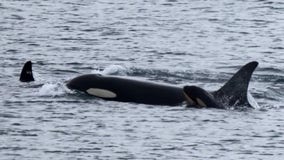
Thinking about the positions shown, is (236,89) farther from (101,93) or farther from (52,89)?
(52,89)

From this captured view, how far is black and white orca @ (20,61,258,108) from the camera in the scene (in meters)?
26.4

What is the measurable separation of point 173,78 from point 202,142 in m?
7.80

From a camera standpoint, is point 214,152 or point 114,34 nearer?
point 214,152

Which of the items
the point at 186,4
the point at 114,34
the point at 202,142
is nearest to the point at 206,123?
the point at 202,142

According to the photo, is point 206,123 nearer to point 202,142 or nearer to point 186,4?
point 202,142

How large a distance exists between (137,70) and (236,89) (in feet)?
18.4

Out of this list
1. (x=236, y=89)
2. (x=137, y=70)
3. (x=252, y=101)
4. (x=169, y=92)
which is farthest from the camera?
(x=137, y=70)

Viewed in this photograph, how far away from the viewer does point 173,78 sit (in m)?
30.9

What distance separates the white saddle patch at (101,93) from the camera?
27.0 meters

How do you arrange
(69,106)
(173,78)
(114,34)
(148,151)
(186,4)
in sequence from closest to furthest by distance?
(148,151) < (69,106) < (173,78) < (114,34) < (186,4)

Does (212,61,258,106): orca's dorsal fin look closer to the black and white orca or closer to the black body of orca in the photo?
the black and white orca

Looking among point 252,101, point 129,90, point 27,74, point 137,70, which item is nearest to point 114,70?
point 137,70

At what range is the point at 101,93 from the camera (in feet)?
88.9

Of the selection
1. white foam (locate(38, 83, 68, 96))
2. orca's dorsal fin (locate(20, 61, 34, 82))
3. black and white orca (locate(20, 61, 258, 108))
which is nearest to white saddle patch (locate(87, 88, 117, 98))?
black and white orca (locate(20, 61, 258, 108))
